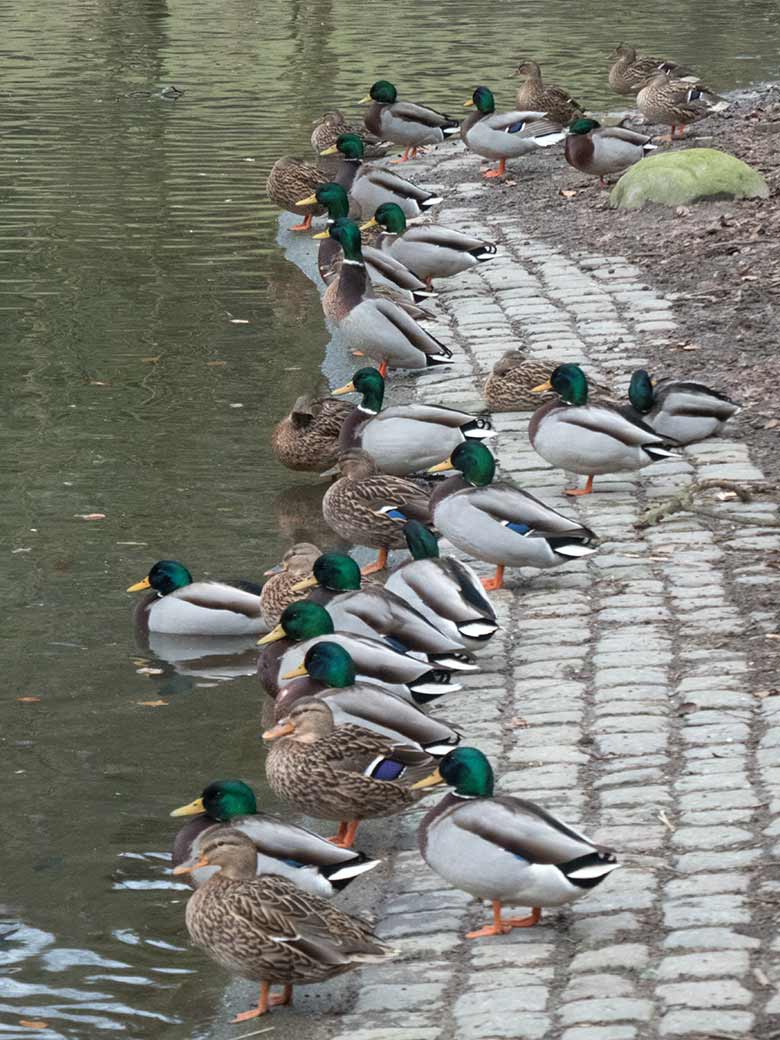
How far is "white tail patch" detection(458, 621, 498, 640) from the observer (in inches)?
247

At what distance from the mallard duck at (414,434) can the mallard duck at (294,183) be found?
5.76 m

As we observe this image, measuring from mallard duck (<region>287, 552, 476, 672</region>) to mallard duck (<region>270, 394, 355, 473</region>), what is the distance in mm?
2193

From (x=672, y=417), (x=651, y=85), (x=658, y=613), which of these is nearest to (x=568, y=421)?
(x=672, y=417)

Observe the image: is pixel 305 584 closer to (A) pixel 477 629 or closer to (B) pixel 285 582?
(B) pixel 285 582

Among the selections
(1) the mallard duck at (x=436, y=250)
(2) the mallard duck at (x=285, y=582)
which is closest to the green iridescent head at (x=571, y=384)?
(2) the mallard duck at (x=285, y=582)

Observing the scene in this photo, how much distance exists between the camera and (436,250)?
11.4 metres

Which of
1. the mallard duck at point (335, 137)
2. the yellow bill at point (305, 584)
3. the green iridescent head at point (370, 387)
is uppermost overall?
the yellow bill at point (305, 584)

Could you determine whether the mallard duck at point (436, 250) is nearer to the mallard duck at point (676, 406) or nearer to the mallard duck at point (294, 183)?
the mallard duck at point (294, 183)

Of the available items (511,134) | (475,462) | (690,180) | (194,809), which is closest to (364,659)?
(194,809)

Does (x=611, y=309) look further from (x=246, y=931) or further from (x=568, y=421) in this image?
(x=246, y=931)

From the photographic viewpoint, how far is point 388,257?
36.4 ft

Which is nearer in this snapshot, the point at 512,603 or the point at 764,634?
the point at 764,634

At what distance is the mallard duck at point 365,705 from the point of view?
5.49m

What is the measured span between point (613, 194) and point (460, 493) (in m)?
6.42
